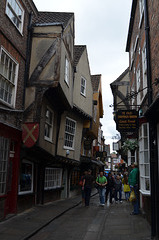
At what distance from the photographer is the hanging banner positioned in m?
7.66

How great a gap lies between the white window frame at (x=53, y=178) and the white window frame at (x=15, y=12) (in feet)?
23.5

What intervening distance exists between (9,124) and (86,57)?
39.3 feet

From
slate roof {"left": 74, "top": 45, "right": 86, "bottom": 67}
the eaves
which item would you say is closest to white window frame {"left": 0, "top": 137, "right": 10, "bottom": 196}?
slate roof {"left": 74, "top": 45, "right": 86, "bottom": 67}

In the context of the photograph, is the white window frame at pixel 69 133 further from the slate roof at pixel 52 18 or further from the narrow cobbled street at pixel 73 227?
the narrow cobbled street at pixel 73 227

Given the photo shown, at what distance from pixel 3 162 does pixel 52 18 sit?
7.10 metres

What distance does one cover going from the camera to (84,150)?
20047 millimetres

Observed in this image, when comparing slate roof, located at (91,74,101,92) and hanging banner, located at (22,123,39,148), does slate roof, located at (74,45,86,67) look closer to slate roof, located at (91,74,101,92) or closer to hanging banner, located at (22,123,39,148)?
slate roof, located at (91,74,101,92)

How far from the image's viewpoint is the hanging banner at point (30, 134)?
25.1 feet

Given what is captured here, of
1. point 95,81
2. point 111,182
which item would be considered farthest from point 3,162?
point 95,81

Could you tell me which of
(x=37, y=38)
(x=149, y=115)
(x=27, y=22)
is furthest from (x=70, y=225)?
(x=27, y=22)

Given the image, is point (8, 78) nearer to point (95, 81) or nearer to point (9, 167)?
point (9, 167)

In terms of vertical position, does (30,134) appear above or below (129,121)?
below

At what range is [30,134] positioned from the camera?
25.5 feet

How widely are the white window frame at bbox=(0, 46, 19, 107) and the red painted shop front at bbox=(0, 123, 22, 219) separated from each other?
3.45 feet
